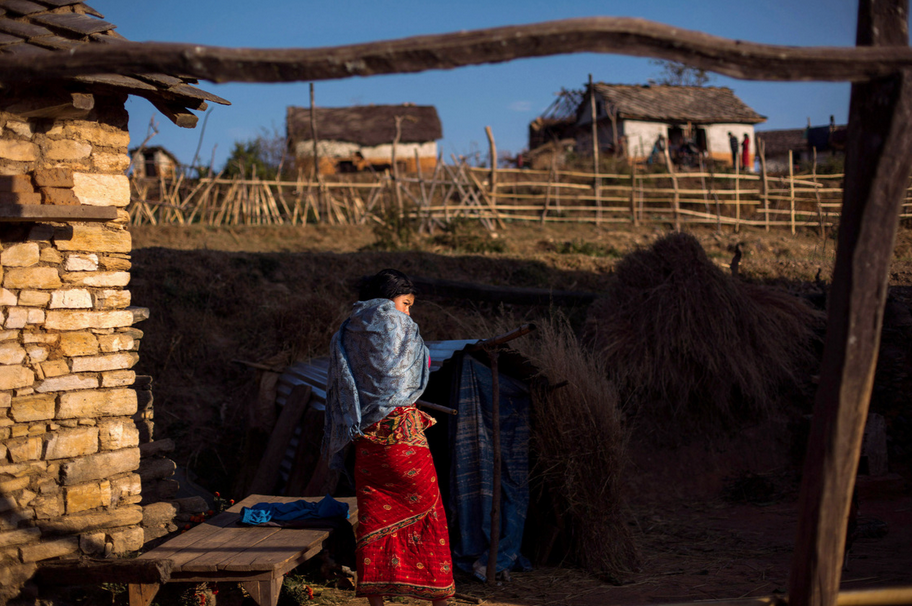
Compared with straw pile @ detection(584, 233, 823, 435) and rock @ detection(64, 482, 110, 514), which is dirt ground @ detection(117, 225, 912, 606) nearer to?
straw pile @ detection(584, 233, 823, 435)

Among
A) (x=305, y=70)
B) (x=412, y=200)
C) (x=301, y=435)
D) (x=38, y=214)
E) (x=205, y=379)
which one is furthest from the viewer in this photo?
(x=412, y=200)

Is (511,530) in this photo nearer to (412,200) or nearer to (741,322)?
(741,322)

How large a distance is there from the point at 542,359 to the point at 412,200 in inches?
432

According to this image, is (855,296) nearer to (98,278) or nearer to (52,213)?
(52,213)

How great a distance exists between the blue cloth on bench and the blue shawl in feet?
2.50

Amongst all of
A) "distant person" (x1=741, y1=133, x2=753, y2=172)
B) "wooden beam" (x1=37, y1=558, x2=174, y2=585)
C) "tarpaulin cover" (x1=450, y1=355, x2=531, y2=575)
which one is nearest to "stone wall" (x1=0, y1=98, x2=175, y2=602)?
"wooden beam" (x1=37, y1=558, x2=174, y2=585)

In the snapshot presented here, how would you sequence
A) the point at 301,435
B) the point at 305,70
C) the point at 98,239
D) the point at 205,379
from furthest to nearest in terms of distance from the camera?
the point at 205,379, the point at 301,435, the point at 98,239, the point at 305,70

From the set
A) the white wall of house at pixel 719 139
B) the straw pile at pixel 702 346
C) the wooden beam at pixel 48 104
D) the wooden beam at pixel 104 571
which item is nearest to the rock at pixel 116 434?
the wooden beam at pixel 104 571

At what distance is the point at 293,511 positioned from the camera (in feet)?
14.1

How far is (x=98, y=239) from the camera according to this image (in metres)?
3.86

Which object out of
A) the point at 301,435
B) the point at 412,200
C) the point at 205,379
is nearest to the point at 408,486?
the point at 301,435

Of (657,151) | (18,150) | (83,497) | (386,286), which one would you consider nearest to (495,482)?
(386,286)

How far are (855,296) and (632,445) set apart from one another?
5.37 meters

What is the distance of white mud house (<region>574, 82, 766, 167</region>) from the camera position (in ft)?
83.2
